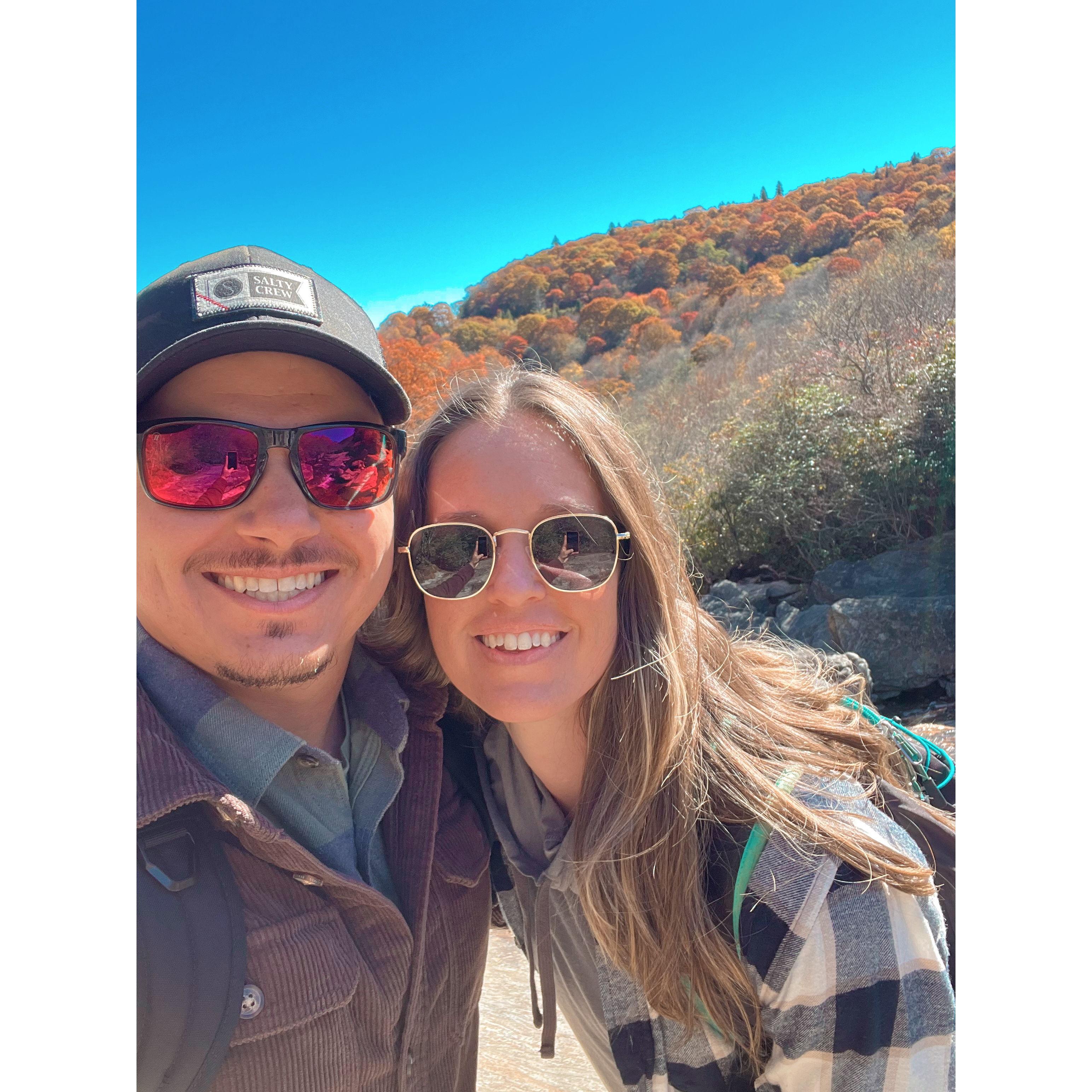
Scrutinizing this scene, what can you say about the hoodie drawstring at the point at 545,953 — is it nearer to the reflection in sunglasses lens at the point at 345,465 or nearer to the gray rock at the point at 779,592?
the reflection in sunglasses lens at the point at 345,465

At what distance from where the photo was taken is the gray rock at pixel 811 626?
249 inches

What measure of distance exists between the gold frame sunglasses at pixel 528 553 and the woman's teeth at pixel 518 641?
0.30ft

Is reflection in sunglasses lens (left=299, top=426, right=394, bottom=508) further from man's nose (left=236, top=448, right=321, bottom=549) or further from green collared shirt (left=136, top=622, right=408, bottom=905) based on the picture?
green collared shirt (left=136, top=622, right=408, bottom=905)

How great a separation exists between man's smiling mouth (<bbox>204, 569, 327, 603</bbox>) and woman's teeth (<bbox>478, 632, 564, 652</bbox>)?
35 centimetres

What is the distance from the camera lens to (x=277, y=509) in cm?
139

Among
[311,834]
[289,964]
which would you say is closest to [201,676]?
[311,834]

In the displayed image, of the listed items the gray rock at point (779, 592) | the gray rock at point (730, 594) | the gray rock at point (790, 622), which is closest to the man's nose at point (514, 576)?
the gray rock at point (790, 622)

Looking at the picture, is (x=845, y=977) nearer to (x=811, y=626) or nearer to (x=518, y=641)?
(x=518, y=641)

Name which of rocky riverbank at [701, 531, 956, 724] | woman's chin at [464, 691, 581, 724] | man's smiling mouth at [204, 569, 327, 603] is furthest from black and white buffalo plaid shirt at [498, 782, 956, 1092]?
rocky riverbank at [701, 531, 956, 724]

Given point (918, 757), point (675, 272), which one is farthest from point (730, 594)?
point (675, 272)

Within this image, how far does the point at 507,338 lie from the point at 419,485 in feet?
50.1

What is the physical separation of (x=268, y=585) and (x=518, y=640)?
478 mm

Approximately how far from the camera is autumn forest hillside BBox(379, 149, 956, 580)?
6840 mm
